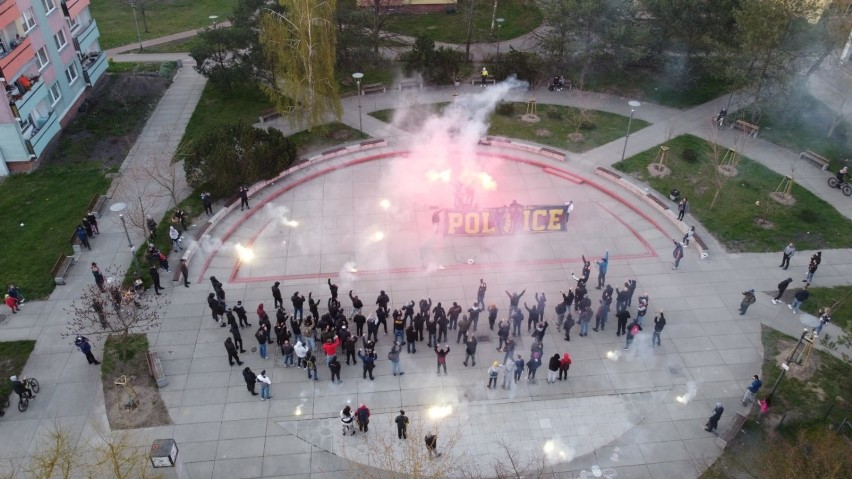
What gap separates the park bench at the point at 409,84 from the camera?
41.9m

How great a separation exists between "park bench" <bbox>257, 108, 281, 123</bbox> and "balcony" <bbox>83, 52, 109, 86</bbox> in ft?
38.9

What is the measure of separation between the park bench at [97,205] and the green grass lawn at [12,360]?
8.39 m

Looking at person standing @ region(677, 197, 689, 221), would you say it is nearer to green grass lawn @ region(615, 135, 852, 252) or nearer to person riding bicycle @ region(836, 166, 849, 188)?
green grass lawn @ region(615, 135, 852, 252)

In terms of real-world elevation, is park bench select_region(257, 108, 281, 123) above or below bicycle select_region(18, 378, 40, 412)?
above

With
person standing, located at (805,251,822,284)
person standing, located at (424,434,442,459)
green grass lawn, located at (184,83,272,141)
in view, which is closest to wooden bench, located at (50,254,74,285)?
green grass lawn, located at (184,83,272,141)

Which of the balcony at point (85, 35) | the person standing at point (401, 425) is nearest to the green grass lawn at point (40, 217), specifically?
the balcony at point (85, 35)

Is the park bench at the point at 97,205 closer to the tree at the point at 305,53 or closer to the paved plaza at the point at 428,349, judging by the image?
the paved plaza at the point at 428,349

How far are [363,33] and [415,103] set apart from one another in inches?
249

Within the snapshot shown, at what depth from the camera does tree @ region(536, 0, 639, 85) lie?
38000 mm

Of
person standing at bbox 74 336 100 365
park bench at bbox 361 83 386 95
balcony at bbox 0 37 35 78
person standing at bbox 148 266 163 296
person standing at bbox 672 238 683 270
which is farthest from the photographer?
park bench at bbox 361 83 386 95

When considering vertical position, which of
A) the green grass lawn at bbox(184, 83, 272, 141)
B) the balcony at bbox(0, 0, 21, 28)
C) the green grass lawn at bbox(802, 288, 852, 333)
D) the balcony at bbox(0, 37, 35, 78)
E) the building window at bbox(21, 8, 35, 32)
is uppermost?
the balcony at bbox(0, 0, 21, 28)

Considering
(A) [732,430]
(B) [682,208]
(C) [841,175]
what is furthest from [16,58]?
(C) [841,175]

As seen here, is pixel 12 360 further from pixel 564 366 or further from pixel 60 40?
pixel 60 40

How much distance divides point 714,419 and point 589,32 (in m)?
27.0
